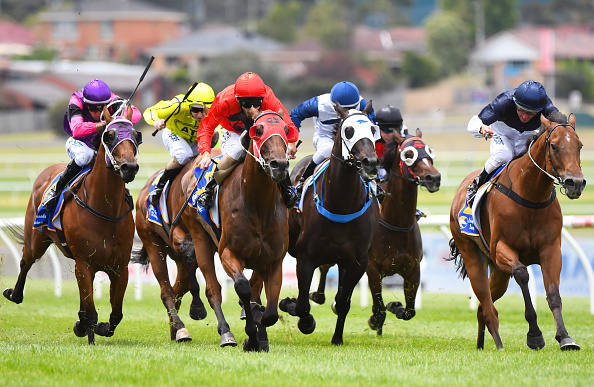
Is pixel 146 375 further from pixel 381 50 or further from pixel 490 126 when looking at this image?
pixel 381 50

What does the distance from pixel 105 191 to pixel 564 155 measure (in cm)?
342

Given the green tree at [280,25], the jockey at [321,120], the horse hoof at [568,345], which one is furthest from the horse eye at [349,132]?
the green tree at [280,25]

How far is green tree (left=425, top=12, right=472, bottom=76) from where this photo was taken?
59.0 meters

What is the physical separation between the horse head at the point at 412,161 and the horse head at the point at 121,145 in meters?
2.37

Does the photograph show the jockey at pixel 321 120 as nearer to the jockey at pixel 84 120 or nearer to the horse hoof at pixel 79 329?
the jockey at pixel 84 120

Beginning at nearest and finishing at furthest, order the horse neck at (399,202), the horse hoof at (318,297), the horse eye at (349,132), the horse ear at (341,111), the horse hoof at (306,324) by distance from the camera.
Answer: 1. the horse eye at (349,132)
2. the horse ear at (341,111)
3. the horse hoof at (306,324)
4. the horse neck at (399,202)
5. the horse hoof at (318,297)

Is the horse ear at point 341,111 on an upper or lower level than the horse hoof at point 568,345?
upper

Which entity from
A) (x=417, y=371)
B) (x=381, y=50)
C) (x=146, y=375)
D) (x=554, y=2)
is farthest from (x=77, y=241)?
(x=554, y=2)

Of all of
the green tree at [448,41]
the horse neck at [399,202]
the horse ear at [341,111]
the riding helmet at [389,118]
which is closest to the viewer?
the horse ear at [341,111]

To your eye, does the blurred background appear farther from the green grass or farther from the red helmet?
the red helmet

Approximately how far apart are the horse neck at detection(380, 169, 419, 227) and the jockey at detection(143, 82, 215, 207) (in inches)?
69.3

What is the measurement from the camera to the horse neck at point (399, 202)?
860cm

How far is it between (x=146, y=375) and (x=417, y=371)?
1.61m

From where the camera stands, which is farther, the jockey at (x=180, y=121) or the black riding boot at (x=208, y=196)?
the jockey at (x=180, y=121)
